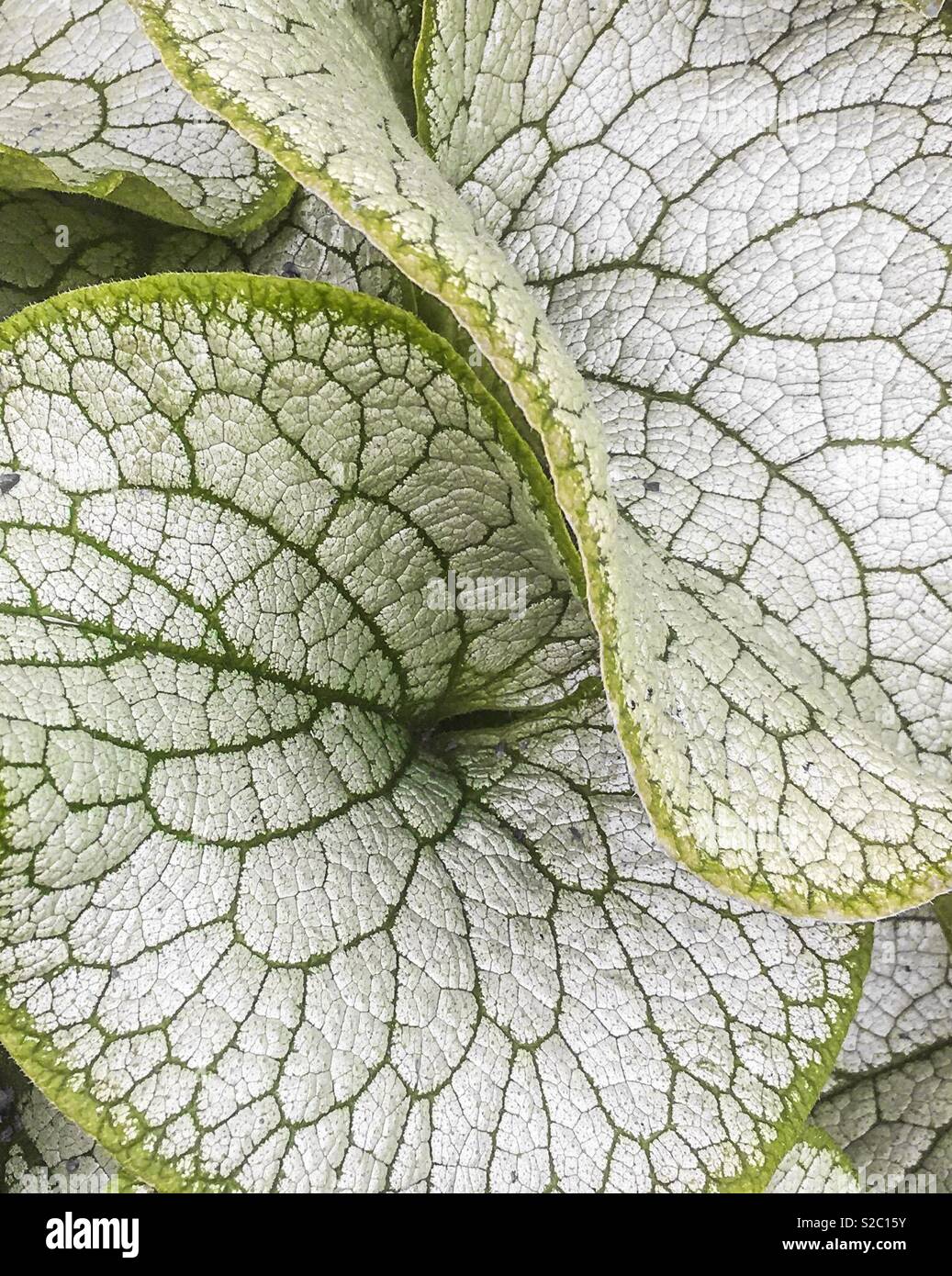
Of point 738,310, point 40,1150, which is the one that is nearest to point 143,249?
point 738,310

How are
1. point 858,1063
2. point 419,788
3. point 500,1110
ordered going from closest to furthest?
point 500,1110
point 419,788
point 858,1063

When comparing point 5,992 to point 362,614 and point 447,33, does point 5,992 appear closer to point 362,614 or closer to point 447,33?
point 362,614

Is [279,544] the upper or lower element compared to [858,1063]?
upper

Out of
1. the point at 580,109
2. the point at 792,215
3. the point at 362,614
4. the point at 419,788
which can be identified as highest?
the point at 580,109

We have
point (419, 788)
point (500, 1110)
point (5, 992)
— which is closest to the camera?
point (5, 992)
